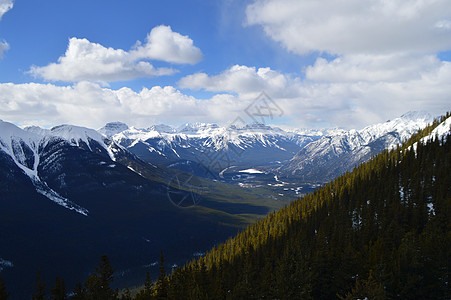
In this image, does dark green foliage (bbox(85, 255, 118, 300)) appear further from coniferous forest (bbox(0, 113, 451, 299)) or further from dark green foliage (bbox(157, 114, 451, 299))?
dark green foliage (bbox(157, 114, 451, 299))

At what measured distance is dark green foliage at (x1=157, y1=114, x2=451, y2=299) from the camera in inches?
2297

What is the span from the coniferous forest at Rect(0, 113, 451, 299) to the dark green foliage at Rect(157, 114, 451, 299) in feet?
0.87

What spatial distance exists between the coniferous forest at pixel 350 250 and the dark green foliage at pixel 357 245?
0.87 ft

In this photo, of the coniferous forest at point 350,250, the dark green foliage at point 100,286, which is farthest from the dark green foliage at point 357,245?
the dark green foliage at point 100,286

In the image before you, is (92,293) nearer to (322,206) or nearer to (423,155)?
(322,206)

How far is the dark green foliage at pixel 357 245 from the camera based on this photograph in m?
58.3

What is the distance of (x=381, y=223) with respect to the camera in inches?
4124

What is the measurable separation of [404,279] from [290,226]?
282 feet

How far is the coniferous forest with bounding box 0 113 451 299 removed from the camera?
58344mm

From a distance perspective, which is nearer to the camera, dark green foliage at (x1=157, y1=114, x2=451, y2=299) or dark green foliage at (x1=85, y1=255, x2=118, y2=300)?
dark green foliage at (x1=157, y1=114, x2=451, y2=299)

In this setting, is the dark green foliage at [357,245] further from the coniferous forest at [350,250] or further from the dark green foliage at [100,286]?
the dark green foliage at [100,286]

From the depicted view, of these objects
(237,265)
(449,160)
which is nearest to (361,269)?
(237,265)

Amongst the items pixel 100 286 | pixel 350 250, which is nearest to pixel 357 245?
pixel 350 250

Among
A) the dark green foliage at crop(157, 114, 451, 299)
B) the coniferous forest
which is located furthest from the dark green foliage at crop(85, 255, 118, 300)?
the dark green foliage at crop(157, 114, 451, 299)
